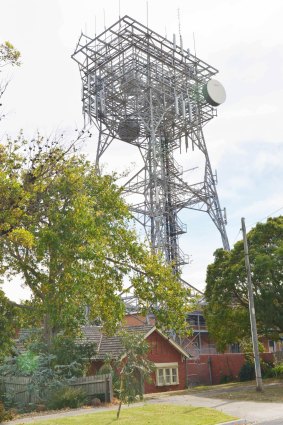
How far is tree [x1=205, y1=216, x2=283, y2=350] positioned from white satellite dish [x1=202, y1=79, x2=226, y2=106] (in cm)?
1960

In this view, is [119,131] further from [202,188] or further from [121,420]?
[121,420]

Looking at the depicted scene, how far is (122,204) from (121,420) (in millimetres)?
11553

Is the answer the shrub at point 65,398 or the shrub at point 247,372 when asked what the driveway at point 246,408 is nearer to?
the shrub at point 65,398

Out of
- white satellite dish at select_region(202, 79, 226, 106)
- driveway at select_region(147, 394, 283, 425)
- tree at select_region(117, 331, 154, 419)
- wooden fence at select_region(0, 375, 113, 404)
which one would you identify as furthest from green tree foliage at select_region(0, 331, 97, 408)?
white satellite dish at select_region(202, 79, 226, 106)

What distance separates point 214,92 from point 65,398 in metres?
36.3

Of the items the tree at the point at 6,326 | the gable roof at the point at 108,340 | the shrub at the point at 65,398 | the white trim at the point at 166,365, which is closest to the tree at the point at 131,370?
the shrub at the point at 65,398

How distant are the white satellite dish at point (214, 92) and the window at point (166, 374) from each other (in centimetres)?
2694

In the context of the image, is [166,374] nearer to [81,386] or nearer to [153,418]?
[81,386]

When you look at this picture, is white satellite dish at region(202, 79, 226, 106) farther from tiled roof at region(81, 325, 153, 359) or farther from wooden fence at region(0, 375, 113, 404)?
wooden fence at region(0, 375, 113, 404)

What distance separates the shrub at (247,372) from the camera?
42094 millimetres

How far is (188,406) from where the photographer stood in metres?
23.4

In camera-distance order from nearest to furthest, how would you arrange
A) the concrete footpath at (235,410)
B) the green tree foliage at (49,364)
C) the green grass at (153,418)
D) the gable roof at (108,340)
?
the green grass at (153,418) < the concrete footpath at (235,410) < the green tree foliage at (49,364) < the gable roof at (108,340)

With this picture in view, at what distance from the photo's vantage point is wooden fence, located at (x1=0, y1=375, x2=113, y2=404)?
2553 centimetres

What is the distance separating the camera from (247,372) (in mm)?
42219
